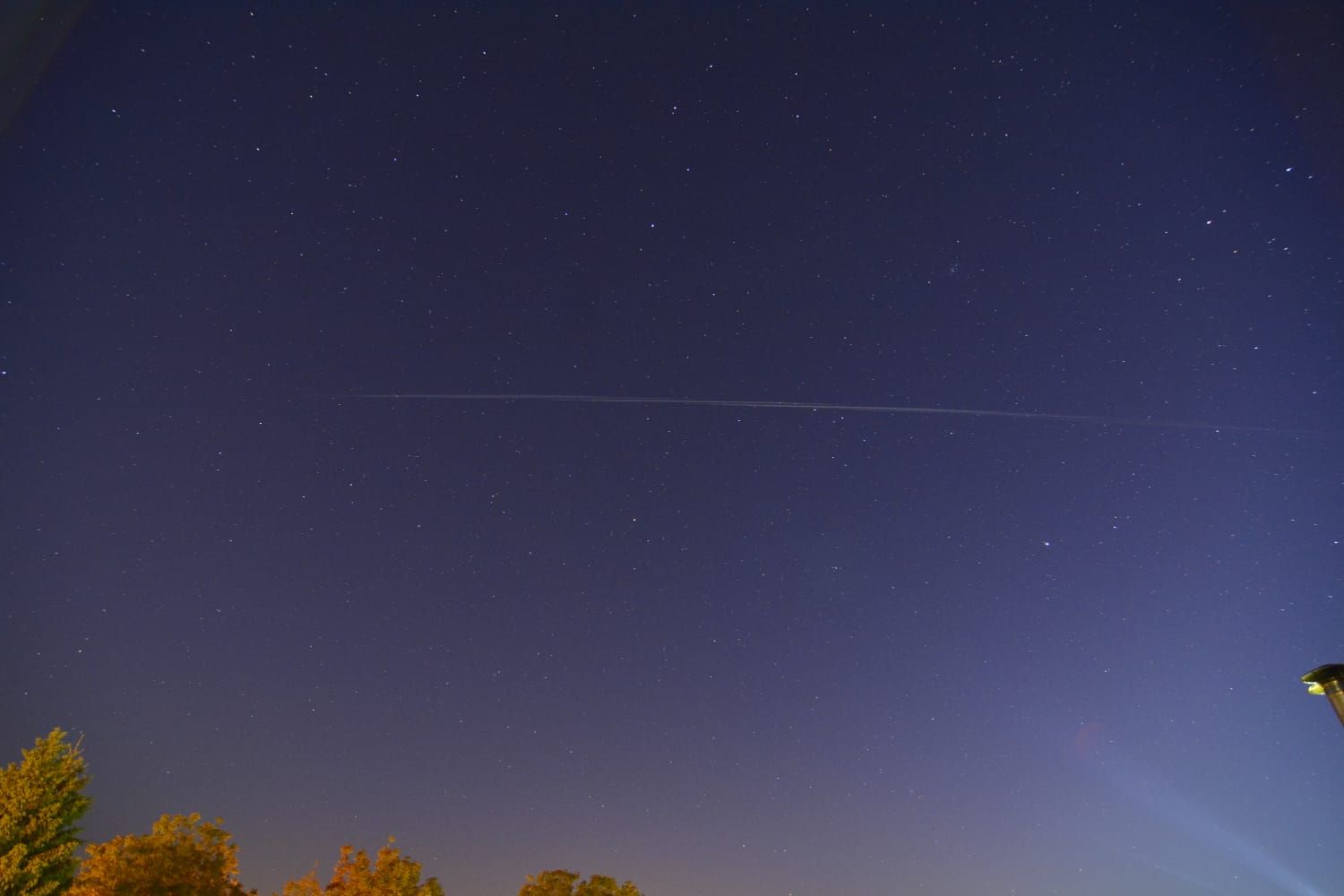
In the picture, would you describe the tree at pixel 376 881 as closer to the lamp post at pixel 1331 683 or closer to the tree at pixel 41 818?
the tree at pixel 41 818

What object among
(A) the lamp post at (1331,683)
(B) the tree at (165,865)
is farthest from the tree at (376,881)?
(A) the lamp post at (1331,683)

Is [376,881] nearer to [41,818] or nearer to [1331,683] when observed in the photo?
[41,818]

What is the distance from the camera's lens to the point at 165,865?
18219 mm

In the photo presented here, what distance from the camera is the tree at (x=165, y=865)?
17297 mm

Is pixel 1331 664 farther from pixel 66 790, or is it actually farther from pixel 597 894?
pixel 66 790

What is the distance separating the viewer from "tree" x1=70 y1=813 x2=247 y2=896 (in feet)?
56.7

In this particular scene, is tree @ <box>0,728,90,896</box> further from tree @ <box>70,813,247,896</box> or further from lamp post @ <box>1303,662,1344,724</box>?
lamp post @ <box>1303,662,1344,724</box>

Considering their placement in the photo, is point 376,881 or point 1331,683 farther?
point 376,881

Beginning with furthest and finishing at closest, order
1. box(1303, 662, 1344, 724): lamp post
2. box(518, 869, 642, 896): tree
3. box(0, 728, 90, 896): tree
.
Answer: box(518, 869, 642, 896): tree
box(0, 728, 90, 896): tree
box(1303, 662, 1344, 724): lamp post

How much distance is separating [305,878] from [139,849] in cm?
599

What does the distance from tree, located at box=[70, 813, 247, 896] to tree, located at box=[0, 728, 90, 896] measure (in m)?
0.61

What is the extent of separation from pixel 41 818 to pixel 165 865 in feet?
9.95

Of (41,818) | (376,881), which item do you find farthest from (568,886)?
(41,818)

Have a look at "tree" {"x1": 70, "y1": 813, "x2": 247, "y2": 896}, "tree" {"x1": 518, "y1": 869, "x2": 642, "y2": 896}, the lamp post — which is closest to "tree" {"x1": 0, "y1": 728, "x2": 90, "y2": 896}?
"tree" {"x1": 70, "y1": 813, "x2": 247, "y2": 896}
